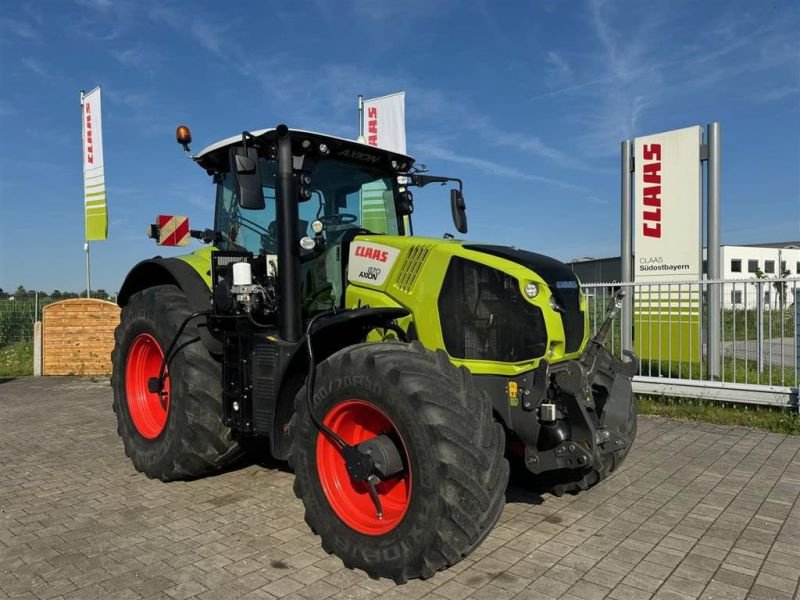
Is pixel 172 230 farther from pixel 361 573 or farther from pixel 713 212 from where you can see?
pixel 713 212

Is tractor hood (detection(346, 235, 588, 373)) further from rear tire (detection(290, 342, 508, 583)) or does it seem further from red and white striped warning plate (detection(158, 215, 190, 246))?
red and white striped warning plate (detection(158, 215, 190, 246))

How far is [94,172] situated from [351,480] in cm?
1076

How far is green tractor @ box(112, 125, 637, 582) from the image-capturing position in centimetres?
309

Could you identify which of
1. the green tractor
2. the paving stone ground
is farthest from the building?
the green tractor

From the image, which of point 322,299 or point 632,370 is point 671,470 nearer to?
point 632,370

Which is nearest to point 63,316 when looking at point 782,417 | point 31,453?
point 31,453

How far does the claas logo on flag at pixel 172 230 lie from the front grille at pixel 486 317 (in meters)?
2.59

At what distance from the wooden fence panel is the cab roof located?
774 cm

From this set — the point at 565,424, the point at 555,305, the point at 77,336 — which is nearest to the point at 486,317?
the point at 555,305

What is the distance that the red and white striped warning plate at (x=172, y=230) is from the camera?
5.20 meters

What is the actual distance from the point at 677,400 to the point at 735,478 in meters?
2.90

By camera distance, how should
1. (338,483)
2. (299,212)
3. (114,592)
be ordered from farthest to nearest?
(299,212)
(338,483)
(114,592)

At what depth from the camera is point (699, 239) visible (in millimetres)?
8516

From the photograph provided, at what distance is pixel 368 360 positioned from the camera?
130 inches
